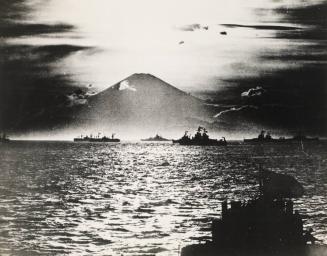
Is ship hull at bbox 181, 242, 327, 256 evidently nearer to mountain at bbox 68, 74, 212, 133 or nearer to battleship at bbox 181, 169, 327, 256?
battleship at bbox 181, 169, 327, 256

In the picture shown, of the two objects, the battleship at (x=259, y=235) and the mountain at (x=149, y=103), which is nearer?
the battleship at (x=259, y=235)

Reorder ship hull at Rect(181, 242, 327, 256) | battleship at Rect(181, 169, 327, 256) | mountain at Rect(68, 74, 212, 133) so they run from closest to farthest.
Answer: ship hull at Rect(181, 242, 327, 256) → battleship at Rect(181, 169, 327, 256) → mountain at Rect(68, 74, 212, 133)

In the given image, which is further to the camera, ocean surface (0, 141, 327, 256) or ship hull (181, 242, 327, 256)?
ocean surface (0, 141, 327, 256)

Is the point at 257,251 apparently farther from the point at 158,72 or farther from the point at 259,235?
the point at 158,72

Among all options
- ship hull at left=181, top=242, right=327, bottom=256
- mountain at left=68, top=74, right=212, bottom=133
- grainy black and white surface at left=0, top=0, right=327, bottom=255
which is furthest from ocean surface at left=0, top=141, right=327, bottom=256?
mountain at left=68, top=74, right=212, bottom=133

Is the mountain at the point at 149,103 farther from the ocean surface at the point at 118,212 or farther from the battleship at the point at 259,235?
the battleship at the point at 259,235

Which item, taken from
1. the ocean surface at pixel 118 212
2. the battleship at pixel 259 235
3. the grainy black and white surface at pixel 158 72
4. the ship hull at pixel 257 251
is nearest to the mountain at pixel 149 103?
the grainy black and white surface at pixel 158 72

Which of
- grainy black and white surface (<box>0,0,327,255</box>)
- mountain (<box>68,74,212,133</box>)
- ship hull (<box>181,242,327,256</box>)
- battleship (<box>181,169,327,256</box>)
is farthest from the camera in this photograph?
mountain (<box>68,74,212,133</box>)

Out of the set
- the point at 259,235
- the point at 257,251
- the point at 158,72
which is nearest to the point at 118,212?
the point at 158,72
